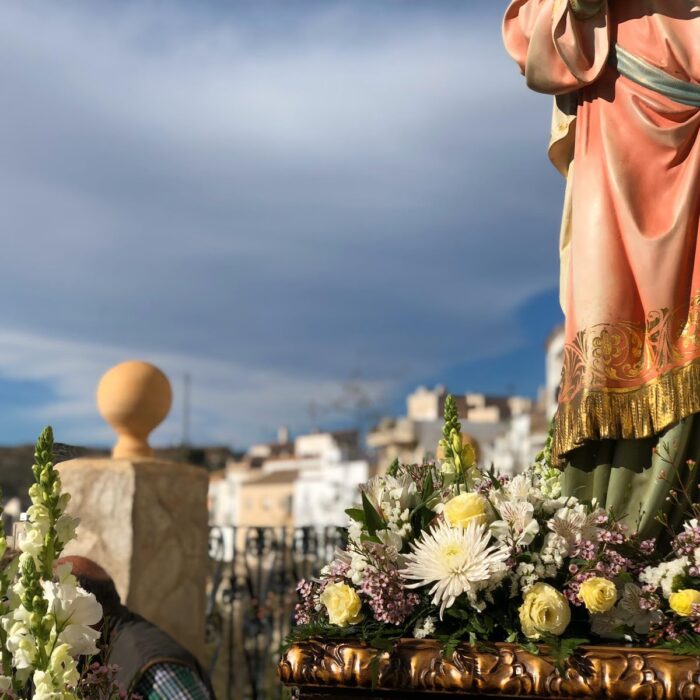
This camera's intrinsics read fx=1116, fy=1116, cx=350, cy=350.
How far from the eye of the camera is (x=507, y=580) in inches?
117

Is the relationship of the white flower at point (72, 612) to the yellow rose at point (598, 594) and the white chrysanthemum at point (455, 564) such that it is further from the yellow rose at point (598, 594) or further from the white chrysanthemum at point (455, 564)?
the yellow rose at point (598, 594)

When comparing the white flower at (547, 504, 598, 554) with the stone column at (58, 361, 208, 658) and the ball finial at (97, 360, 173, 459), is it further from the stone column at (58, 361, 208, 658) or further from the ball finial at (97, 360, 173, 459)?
the ball finial at (97, 360, 173, 459)

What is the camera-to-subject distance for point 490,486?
326 centimetres

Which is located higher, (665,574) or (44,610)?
(665,574)

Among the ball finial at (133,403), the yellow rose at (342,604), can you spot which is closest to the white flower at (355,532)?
the yellow rose at (342,604)

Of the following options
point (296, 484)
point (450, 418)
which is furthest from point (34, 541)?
point (296, 484)

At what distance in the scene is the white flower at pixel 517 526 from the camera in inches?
116

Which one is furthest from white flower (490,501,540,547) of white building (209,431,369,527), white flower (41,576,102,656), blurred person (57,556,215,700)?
white building (209,431,369,527)

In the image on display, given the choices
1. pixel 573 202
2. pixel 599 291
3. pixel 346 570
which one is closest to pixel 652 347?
pixel 599 291

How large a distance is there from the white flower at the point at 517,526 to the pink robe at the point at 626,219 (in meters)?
0.84

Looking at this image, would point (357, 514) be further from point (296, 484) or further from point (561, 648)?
point (296, 484)

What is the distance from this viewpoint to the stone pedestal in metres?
6.97

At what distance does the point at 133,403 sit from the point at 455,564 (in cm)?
466

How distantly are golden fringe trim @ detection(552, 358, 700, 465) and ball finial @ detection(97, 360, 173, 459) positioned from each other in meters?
4.00
